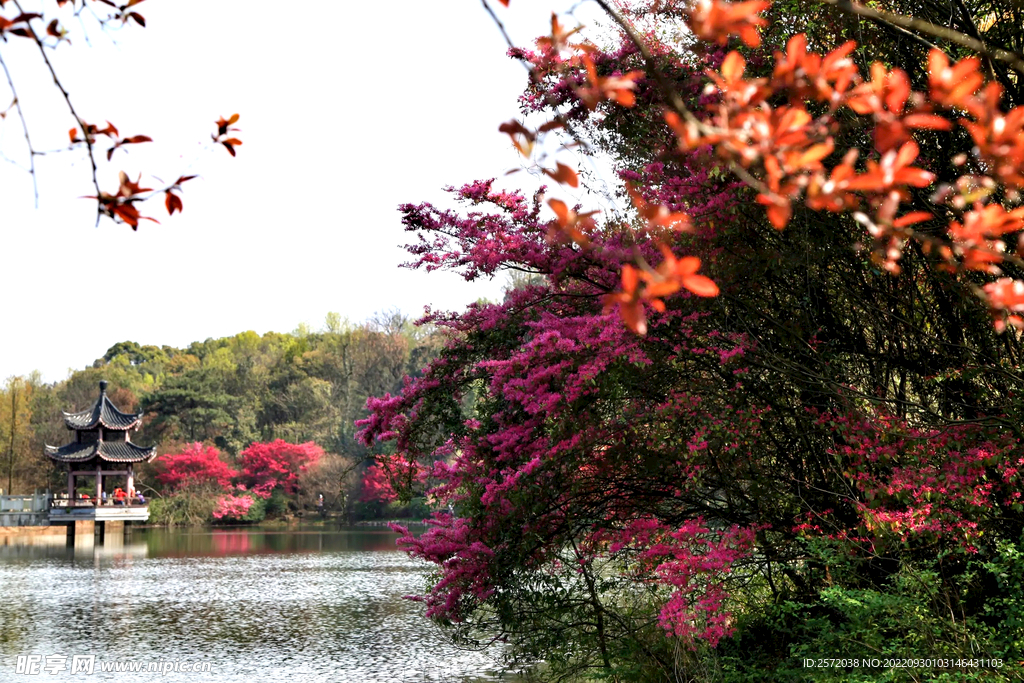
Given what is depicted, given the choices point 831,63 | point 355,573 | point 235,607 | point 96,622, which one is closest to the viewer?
point 831,63

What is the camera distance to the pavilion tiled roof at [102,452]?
104ft

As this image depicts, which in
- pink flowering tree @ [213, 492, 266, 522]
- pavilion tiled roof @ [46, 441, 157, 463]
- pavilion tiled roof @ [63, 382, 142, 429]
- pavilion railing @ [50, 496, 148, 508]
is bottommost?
pink flowering tree @ [213, 492, 266, 522]

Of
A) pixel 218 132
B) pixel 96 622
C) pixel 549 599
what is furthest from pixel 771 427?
pixel 96 622

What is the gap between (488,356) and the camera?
7086 millimetres

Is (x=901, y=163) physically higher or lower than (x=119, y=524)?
higher

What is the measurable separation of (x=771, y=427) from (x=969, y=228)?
16.2ft

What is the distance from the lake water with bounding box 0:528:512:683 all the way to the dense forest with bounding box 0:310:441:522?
12.4m

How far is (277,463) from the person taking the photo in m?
36.9

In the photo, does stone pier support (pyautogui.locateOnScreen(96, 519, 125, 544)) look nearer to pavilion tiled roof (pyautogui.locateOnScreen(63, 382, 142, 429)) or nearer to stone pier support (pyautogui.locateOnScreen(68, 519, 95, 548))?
stone pier support (pyautogui.locateOnScreen(68, 519, 95, 548))

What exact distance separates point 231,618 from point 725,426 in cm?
978

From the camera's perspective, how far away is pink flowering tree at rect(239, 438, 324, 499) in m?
36.7

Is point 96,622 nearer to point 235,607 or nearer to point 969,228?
point 235,607

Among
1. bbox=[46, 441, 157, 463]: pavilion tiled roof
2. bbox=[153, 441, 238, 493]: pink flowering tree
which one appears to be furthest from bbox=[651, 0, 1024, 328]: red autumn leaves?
bbox=[153, 441, 238, 493]: pink flowering tree

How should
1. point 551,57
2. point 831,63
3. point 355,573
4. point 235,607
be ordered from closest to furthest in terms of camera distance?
point 831,63 < point 551,57 < point 235,607 < point 355,573
